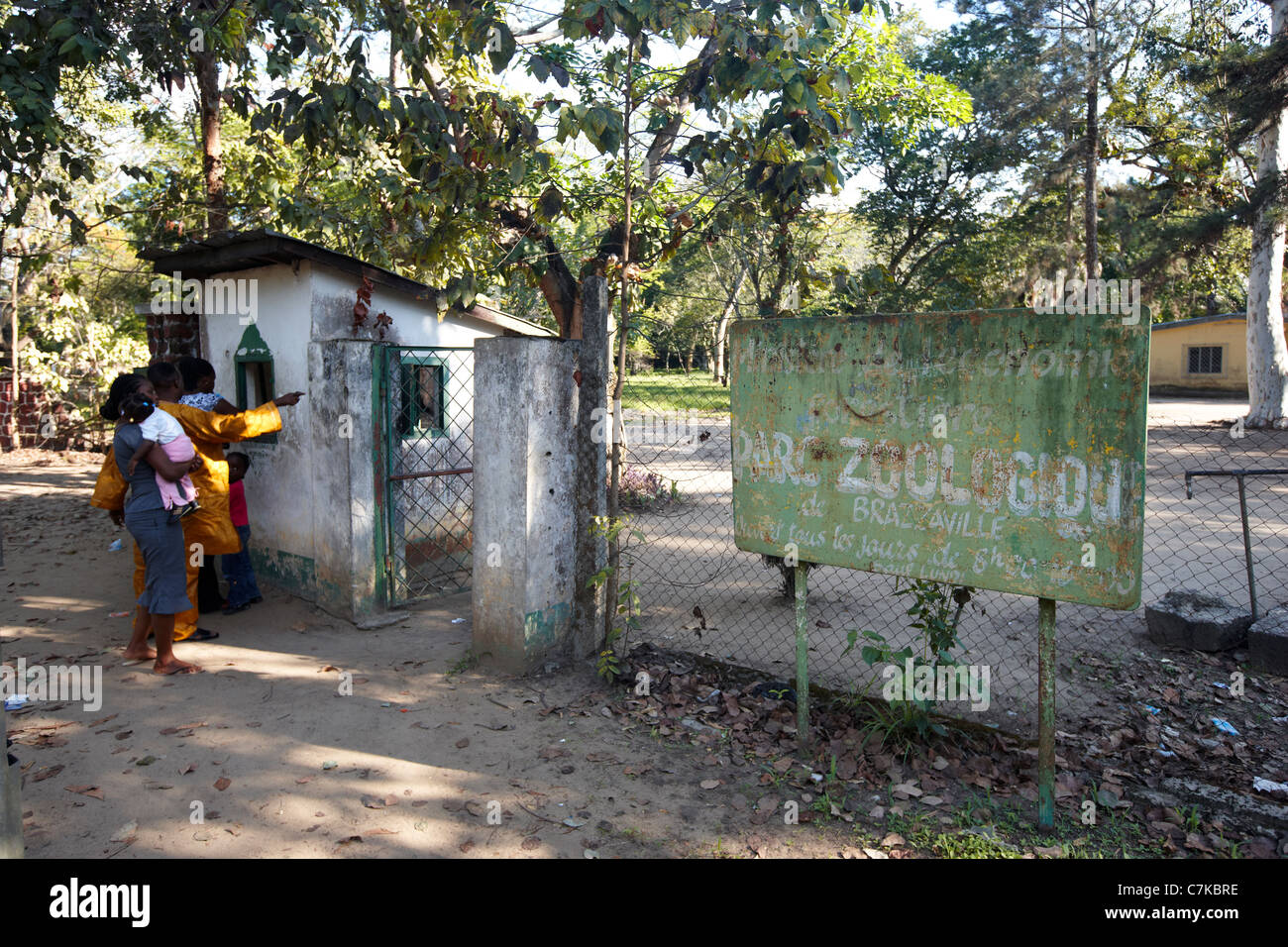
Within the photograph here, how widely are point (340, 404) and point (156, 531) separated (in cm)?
144

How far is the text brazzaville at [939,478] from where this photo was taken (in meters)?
3.10

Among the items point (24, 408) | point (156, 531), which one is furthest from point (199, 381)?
point (24, 408)

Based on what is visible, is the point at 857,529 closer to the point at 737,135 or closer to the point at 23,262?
the point at 737,135

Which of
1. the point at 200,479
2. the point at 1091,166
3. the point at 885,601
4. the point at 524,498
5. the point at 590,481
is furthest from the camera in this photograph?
the point at 1091,166

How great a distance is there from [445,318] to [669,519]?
3.53 metres

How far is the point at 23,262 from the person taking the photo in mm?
8141

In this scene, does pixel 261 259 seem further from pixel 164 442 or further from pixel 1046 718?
pixel 1046 718

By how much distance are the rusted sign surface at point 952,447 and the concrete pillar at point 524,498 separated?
1.15 m

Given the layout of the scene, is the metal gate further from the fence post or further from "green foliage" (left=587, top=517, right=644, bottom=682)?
"green foliage" (left=587, top=517, right=644, bottom=682)

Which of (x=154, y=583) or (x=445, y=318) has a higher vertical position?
(x=445, y=318)

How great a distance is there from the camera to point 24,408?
16.7 meters

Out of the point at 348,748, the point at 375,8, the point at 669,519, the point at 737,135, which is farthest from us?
the point at 669,519

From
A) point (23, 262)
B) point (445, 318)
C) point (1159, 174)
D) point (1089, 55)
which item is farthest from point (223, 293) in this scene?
point (1159, 174)

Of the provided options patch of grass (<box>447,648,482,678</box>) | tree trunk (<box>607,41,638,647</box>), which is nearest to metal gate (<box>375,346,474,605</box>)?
patch of grass (<box>447,648,482,678</box>)
